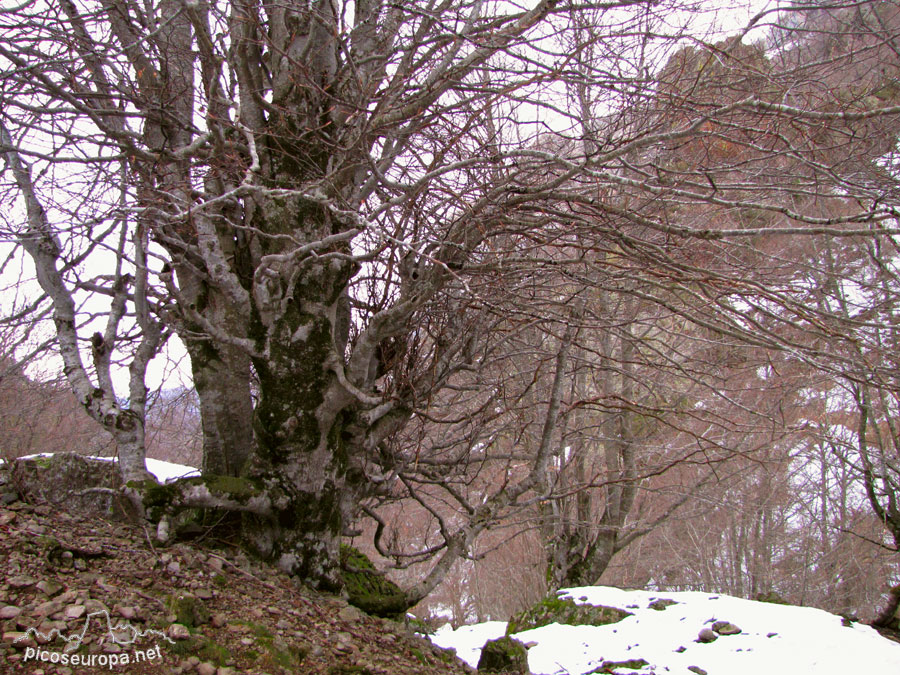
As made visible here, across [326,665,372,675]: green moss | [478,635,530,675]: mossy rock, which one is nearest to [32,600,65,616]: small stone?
[326,665,372,675]: green moss

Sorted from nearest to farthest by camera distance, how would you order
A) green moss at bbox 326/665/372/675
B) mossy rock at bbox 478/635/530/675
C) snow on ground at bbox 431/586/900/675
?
green moss at bbox 326/665/372/675 → mossy rock at bbox 478/635/530/675 → snow on ground at bbox 431/586/900/675

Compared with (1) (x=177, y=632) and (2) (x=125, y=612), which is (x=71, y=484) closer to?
(2) (x=125, y=612)

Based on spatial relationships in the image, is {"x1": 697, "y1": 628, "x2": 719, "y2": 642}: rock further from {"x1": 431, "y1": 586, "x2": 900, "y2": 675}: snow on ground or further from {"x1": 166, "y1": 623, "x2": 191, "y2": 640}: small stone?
{"x1": 166, "y1": 623, "x2": 191, "y2": 640}: small stone

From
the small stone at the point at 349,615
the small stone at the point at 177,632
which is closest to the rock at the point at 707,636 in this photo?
the small stone at the point at 349,615

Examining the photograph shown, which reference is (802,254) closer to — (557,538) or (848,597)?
(557,538)

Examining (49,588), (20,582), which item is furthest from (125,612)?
(20,582)

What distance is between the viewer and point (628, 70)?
345 cm

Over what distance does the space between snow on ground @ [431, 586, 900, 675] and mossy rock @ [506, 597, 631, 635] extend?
5.6 inches

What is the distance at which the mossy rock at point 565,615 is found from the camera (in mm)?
5777

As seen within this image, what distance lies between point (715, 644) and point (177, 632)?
15.5ft

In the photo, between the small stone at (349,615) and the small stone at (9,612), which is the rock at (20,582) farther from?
the small stone at (349,615)

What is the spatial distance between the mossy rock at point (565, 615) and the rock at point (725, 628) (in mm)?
905

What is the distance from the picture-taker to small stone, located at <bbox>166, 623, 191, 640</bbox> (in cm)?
199

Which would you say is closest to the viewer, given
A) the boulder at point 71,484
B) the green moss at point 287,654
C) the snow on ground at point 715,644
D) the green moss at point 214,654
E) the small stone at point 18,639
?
the small stone at point 18,639
